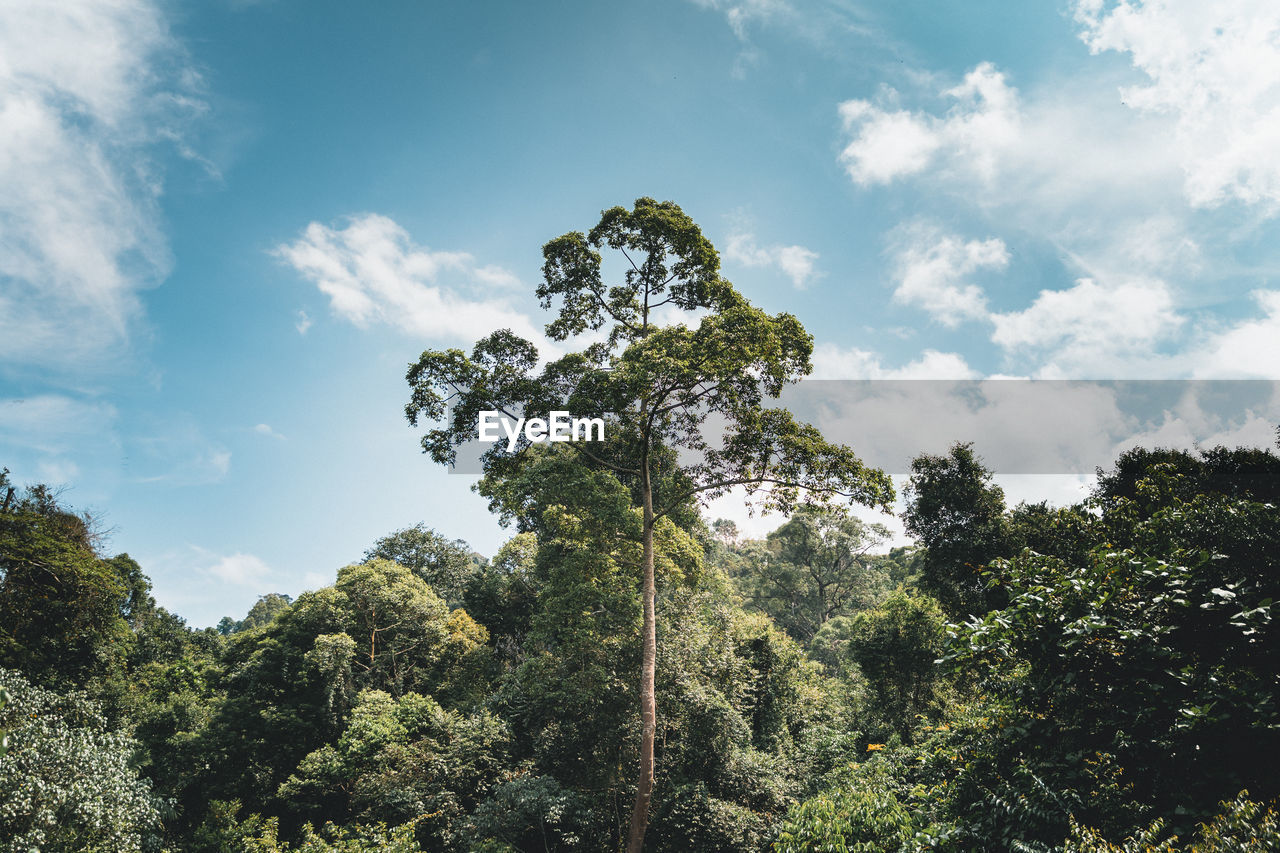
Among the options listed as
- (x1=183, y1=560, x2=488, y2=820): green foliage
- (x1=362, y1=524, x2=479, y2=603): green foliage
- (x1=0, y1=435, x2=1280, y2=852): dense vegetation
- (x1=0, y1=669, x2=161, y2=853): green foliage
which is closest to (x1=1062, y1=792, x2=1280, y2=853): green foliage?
(x1=0, y1=435, x2=1280, y2=852): dense vegetation

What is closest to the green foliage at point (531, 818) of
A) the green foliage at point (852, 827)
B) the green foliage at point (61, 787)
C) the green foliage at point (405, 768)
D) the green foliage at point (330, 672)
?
the green foliage at point (405, 768)

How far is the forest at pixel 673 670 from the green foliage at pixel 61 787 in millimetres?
62

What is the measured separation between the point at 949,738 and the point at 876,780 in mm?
2724

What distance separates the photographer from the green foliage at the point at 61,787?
1011 centimetres

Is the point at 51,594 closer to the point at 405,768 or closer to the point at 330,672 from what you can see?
the point at 330,672

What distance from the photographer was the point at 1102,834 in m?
3.87

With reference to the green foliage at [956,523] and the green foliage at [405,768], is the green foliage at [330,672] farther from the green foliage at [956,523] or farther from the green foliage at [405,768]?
the green foliage at [956,523]

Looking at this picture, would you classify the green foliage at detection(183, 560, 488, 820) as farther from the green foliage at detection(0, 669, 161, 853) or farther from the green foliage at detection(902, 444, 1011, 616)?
the green foliage at detection(902, 444, 1011, 616)

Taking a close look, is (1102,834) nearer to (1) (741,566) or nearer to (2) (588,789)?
(2) (588,789)

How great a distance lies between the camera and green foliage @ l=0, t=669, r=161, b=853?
10.1 meters

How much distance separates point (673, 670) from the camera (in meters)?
12.2

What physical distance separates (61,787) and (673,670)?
447 inches

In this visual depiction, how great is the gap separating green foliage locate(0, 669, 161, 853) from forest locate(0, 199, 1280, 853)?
6 cm

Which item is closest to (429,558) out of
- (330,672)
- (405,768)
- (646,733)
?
(330,672)
